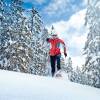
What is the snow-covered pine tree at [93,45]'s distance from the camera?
2833 centimetres

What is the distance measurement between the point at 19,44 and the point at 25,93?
37.6 metres

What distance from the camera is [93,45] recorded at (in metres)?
29.3

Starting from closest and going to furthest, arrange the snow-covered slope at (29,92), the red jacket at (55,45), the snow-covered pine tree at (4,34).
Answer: the snow-covered slope at (29,92) < the red jacket at (55,45) < the snow-covered pine tree at (4,34)

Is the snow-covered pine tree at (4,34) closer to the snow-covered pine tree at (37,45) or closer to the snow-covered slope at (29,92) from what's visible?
the snow-covered pine tree at (37,45)

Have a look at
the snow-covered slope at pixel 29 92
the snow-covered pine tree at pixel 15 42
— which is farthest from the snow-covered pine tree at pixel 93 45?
the snow-covered slope at pixel 29 92

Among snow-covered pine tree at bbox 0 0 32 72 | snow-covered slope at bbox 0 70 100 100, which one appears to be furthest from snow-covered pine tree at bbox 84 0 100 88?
snow-covered slope at bbox 0 70 100 100

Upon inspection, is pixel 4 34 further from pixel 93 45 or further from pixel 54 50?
pixel 54 50

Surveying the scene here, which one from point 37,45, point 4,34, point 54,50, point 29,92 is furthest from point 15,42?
point 29,92

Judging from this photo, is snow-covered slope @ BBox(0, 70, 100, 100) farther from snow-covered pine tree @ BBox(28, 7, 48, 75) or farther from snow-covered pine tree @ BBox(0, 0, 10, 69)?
snow-covered pine tree @ BBox(28, 7, 48, 75)

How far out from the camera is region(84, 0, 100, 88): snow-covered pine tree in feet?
92.9

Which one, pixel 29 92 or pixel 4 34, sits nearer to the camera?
pixel 29 92

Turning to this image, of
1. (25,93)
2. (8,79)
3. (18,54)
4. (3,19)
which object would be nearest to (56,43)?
(8,79)

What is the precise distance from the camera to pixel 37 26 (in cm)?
5631

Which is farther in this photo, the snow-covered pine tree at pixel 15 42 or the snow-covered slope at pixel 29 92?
the snow-covered pine tree at pixel 15 42
